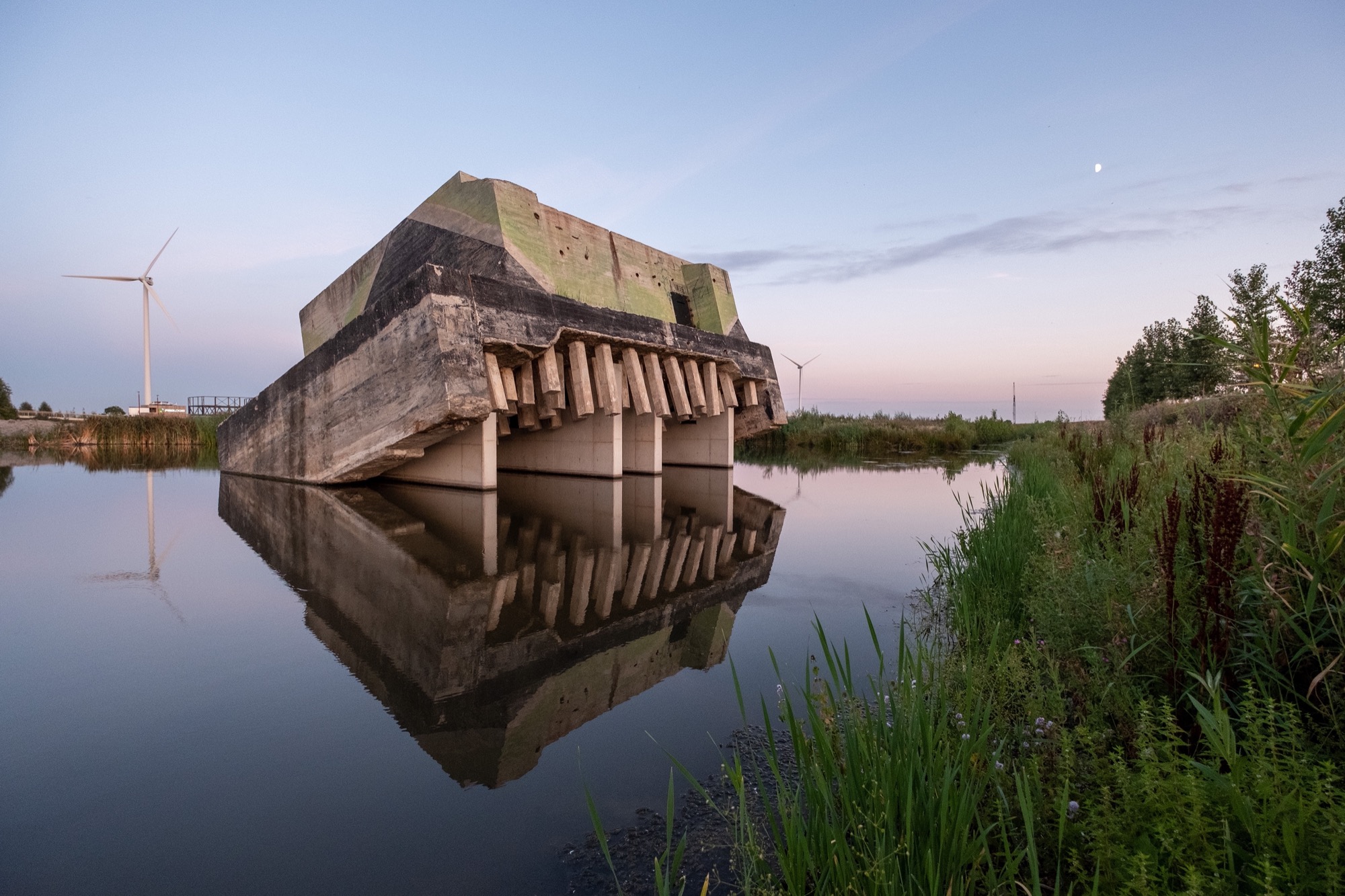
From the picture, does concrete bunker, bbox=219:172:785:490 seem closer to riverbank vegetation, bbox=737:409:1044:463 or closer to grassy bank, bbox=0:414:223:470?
riverbank vegetation, bbox=737:409:1044:463

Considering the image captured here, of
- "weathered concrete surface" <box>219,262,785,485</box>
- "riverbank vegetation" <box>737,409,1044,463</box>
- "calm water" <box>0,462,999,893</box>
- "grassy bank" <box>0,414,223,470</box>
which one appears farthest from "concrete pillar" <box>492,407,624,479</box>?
"grassy bank" <box>0,414,223,470</box>

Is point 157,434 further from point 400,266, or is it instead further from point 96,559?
point 96,559

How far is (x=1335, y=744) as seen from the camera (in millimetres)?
2080

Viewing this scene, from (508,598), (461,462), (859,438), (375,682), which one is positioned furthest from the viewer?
(859,438)

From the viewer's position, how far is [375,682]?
4.00 metres

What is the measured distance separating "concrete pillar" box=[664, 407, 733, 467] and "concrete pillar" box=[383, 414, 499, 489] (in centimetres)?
675

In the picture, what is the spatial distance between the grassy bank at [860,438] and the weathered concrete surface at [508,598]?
17744 millimetres

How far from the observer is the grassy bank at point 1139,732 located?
168cm

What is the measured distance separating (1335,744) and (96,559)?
400 inches

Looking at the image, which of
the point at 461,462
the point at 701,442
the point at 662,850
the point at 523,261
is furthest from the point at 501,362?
the point at 662,850

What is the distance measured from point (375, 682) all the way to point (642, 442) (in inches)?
Answer: 503

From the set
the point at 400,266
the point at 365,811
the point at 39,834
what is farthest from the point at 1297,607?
the point at 400,266

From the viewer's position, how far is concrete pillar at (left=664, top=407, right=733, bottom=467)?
720 inches

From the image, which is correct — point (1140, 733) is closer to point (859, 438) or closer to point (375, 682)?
point (375, 682)
